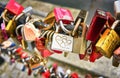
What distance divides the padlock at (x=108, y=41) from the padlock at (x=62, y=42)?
12 cm

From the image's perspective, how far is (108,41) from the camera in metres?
0.64

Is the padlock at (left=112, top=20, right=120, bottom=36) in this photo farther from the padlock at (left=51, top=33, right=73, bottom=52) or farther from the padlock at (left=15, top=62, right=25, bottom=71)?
the padlock at (left=15, top=62, right=25, bottom=71)

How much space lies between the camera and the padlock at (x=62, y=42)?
732 mm

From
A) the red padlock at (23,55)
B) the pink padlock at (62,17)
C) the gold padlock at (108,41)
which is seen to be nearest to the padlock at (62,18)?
the pink padlock at (62,17)

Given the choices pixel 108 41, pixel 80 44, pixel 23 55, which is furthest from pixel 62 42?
pixel 23 55

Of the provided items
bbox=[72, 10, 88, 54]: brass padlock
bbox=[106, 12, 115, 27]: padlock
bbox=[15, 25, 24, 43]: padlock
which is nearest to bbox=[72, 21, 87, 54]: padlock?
bbox=[72, 10, 88, 54]: brass padlock

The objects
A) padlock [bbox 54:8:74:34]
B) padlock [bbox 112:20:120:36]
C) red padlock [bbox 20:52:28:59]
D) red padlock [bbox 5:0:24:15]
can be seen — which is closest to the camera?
padlock [bbox 112:20:120:36]

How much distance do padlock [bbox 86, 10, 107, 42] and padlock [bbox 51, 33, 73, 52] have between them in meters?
0.09

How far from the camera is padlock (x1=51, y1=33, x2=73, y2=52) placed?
0.73 meters

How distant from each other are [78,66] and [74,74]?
0.43 feet

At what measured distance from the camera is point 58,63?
6.25 ft

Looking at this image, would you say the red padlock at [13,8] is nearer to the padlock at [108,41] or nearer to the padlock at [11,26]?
the padlock at [11,26]

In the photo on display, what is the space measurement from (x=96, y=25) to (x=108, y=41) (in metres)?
0.06

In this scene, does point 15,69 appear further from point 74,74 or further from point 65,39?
point 65,39
